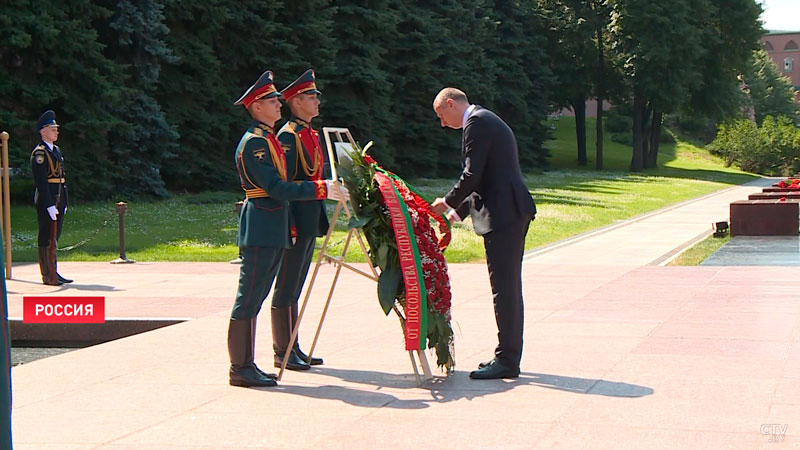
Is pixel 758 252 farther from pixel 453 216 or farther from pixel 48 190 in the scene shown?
pixel 453 216

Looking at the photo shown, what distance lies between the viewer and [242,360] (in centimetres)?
720

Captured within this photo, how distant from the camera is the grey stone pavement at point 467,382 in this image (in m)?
5.75

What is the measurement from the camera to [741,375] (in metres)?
7.10

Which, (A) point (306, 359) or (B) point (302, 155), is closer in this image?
(B) point (302, 155)

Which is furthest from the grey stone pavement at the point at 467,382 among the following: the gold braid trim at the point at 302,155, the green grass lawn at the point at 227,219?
→ the green grass lawn at the point at 227,219

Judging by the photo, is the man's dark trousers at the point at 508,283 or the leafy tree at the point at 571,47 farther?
the leafy tree at the point at 571,47

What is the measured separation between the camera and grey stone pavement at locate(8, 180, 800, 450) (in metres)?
5.75

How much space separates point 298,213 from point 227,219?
15003mm

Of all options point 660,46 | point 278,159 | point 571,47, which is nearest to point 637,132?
point 571,47

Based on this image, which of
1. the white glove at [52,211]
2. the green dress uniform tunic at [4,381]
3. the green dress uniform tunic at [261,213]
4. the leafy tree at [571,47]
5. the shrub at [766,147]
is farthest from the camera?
the shrub at [766,147]

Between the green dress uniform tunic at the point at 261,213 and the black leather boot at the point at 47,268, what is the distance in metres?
6.90

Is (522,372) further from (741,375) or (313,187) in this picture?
(313,187)

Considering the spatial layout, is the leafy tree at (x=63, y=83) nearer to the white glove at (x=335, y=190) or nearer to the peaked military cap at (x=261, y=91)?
the peaked military cap at (x=261, y=91)

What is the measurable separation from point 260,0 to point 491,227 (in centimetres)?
3208
